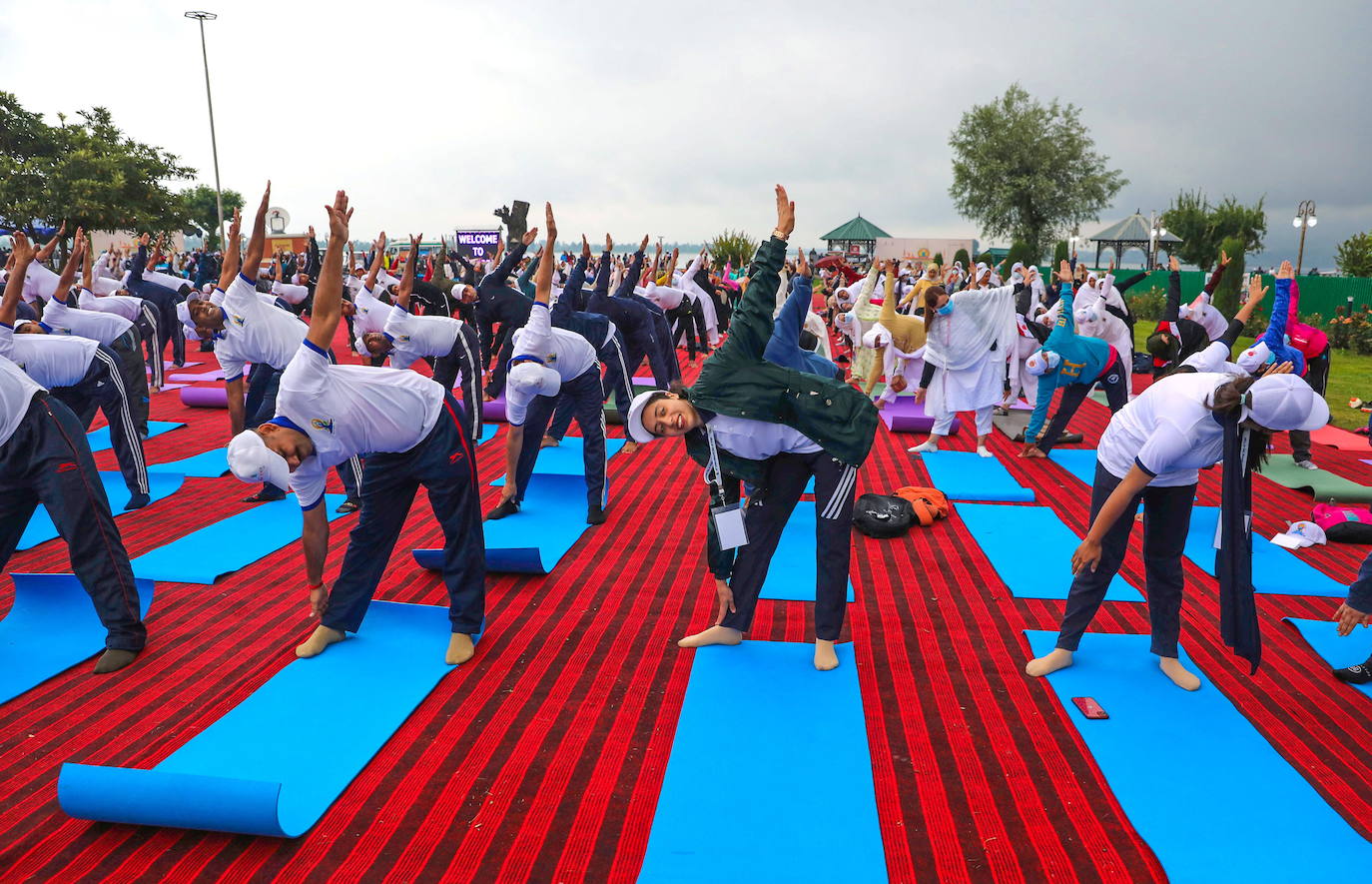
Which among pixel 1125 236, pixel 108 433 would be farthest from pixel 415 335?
pixel 1125 236

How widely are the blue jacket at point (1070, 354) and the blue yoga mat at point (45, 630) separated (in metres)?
7.28

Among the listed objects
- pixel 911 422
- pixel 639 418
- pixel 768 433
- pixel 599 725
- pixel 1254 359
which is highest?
pixel 1254 359

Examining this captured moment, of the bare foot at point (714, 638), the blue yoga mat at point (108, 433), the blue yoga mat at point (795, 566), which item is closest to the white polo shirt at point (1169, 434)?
the blue yoga mat at point (795, 566)

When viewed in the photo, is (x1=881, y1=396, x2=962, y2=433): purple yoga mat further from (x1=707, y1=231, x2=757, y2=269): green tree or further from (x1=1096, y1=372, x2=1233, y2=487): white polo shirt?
(x1=707, y1=231, x2=757, y2=269): green tree

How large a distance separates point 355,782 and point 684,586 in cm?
225

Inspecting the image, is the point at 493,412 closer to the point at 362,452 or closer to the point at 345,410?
the point at 362,452

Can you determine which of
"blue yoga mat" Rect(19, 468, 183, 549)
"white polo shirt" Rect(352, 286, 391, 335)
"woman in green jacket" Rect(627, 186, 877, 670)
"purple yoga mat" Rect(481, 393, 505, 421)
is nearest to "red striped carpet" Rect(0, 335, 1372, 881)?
"blue yoga mat" Rect(19, 468, 183, 549)

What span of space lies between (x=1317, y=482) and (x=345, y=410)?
24.6 feet

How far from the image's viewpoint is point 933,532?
5.85 meters

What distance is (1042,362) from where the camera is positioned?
7.50 meters

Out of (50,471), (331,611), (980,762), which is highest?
(50,471)

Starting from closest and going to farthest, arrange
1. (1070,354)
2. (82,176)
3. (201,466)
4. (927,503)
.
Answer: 1. (927,503)
2. (201,466)
3. (1070,354)
4. (82,176)

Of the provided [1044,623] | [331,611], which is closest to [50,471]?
[331,611]

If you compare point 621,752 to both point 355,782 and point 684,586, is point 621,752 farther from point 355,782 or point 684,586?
point 684,586
